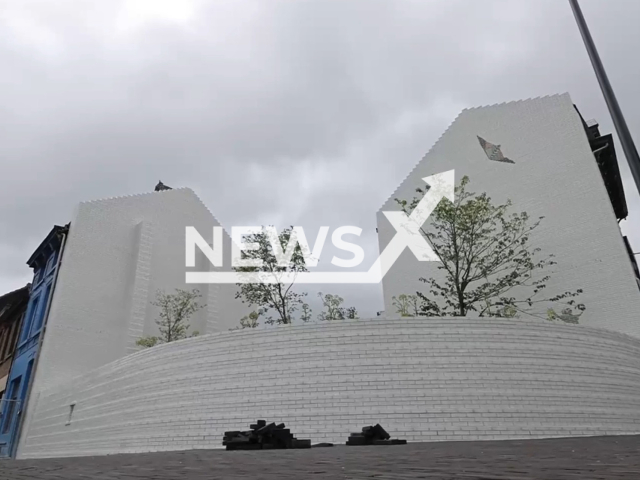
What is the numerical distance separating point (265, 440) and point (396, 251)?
11922mm

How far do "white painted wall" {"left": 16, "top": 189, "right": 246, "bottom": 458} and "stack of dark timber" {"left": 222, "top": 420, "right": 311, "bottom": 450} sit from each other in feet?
31.3

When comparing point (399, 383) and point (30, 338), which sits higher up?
point (30, 338)

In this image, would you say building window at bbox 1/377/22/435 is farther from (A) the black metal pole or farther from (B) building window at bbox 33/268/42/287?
(A) the black metal pole

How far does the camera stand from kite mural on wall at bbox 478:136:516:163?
618 inches

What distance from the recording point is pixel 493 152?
52.4 ft

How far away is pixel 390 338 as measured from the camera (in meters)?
8.84

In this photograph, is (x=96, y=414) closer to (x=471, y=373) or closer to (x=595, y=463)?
(x=471, y=373)

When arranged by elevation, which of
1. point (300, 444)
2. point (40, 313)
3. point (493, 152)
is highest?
point (493, 152)

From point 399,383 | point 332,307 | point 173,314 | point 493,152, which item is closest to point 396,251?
point 493,152

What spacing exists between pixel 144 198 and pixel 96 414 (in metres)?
8.96

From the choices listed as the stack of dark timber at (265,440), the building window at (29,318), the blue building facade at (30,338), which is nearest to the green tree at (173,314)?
the blue building facade at (30,338)

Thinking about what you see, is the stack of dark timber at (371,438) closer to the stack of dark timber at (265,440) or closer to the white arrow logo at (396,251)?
the stack of dark timber at (265,440)

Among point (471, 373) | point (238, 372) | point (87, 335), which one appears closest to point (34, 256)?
point (87, 335)

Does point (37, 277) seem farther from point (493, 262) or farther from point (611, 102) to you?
point (611, 102)
